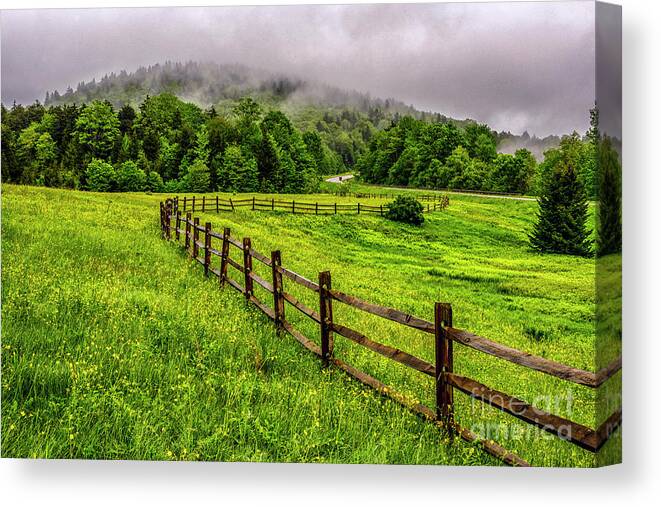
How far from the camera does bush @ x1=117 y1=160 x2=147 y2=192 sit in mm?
7887

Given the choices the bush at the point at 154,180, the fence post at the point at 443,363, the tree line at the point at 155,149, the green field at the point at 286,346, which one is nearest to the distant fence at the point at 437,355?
the fence post at the point at 443,363

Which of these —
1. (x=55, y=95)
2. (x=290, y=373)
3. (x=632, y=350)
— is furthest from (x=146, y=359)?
(x=632, y=350)

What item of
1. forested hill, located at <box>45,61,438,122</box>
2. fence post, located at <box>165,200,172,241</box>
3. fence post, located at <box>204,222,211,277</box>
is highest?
forested hill, located at <box>45,61,438,122</box>

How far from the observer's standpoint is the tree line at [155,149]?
7.64 metres

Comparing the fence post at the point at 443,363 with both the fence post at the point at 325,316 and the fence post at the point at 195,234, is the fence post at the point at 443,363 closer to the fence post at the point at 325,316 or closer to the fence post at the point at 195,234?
the fence post at the point at 325,316

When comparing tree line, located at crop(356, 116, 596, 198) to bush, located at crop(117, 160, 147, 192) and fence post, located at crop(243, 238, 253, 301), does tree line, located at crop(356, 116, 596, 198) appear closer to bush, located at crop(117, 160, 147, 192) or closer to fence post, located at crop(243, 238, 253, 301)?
fence post, located at crop(243, 238, 253, 301)

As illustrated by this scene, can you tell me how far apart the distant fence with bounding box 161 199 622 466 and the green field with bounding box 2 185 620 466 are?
150 millimetres

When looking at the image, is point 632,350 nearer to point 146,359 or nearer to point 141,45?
→ point 146,359

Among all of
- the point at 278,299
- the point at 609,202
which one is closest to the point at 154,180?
the point at 278,299

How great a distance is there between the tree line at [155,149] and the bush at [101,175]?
0.01m

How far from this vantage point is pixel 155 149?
25.8 feet

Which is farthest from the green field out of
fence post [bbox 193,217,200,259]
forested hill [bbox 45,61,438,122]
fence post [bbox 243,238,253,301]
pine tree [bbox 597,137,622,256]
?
forested hill [bbox 45,61,438,122]

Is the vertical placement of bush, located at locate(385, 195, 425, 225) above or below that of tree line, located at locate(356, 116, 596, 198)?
below

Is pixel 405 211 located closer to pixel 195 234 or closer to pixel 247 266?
→ pixel 247 266
